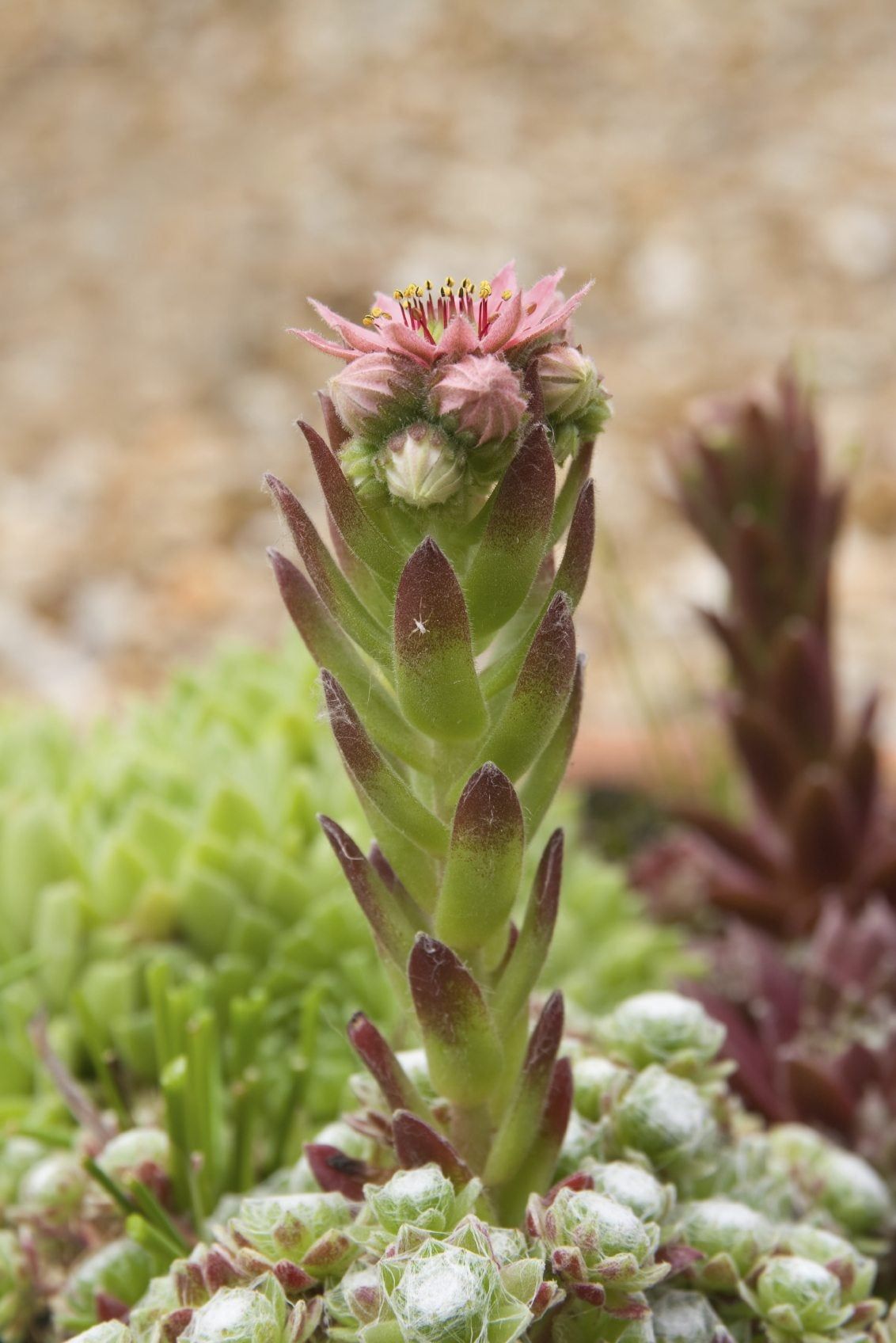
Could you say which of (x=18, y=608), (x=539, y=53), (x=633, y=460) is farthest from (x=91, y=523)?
(x=539, y=53)

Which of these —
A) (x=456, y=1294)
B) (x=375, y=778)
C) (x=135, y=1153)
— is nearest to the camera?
(x=456, y=1294)

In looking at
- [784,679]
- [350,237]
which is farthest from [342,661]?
[350,237]

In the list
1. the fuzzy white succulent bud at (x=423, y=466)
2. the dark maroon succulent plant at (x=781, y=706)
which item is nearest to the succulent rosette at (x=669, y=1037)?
the fuzzy white succulent bud at (x=423, y=466)

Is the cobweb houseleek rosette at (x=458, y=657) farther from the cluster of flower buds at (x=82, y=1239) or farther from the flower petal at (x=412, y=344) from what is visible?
the cluster of flower buds at (x=82, y=1239)

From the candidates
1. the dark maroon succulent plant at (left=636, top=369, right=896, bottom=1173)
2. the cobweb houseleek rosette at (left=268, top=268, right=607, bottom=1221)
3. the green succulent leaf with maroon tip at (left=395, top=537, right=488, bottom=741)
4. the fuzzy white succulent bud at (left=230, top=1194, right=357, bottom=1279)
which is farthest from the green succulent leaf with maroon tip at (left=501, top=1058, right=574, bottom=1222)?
the dark maroon succulent plant at (left=636, top=369, right=896, bottom=1173)

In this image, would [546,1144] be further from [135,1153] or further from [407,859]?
[135,1153]

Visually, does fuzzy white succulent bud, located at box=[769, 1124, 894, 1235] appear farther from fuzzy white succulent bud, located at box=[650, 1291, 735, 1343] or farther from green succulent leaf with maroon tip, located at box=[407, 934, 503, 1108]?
green succulent leaf with maroon tip, located at box=[407, 934, 503, 1108]
